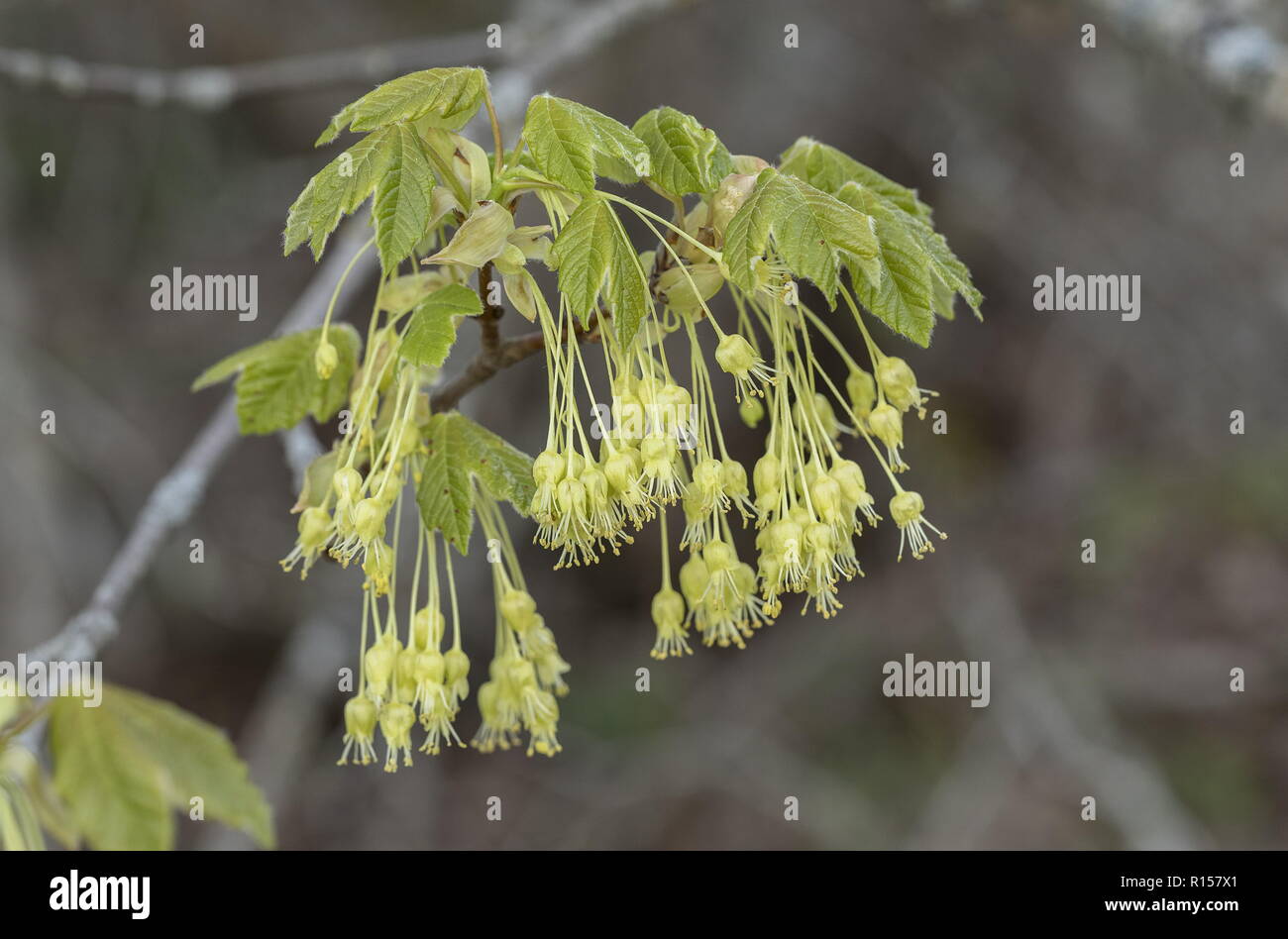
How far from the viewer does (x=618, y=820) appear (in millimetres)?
5125

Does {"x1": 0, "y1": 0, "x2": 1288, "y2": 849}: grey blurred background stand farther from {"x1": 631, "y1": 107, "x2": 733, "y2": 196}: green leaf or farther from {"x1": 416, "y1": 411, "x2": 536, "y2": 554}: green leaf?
{"x1": 631, "y1": 107, "x2": 733, "y2": 196}: green leaf

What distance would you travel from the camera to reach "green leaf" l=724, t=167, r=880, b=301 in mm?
1169

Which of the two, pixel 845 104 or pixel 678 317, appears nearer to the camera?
pixel 678 317

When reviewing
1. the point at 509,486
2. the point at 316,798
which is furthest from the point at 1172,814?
the point at 316,798

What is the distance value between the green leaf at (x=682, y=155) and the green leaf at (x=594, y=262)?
0.09 metres

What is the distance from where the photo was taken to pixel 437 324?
125 centimetres

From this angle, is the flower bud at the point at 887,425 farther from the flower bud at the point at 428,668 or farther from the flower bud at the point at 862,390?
the flower bud at the point at 428,668

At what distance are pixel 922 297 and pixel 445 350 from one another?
591 millimetres

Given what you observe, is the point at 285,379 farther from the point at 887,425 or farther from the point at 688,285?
the point at 887,425

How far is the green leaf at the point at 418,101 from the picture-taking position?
3.82 ft
